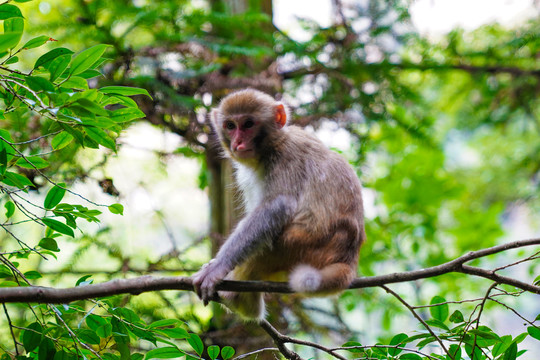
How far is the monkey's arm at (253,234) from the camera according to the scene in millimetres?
3328

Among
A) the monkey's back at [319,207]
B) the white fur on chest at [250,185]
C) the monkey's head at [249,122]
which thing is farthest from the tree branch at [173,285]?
the monkey's head at [249,122]

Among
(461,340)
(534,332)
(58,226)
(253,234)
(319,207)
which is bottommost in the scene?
(58,226)

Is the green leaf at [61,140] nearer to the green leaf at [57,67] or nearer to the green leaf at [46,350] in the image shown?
the green leaf at [57,67]

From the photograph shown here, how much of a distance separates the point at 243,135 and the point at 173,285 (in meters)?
1.82

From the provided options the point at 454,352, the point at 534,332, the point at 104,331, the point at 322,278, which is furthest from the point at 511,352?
the point at 104,331

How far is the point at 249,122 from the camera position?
161 inches

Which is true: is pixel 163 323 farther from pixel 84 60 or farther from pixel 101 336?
pixel 84 60

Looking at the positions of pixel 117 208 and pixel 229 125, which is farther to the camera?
pixel 229 125

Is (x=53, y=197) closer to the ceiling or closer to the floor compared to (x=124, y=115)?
closer to the floor

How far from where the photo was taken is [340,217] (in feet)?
11.8

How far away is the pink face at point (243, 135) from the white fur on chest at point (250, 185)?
22cm

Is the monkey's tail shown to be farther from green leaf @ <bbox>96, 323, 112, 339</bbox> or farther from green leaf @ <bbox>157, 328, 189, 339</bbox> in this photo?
green leaf @ <bbox>96, 323, 112, 339</bbox>

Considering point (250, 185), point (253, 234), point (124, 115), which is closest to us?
point (124, 115)

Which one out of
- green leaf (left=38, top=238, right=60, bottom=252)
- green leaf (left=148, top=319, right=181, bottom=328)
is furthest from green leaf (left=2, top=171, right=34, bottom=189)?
green leaf (left=148, top=319, right=181, bottom=328)
